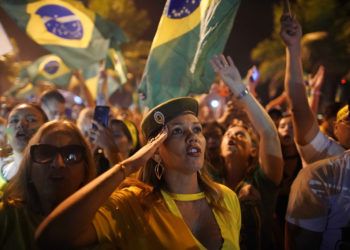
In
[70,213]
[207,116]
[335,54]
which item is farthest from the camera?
[335,54]

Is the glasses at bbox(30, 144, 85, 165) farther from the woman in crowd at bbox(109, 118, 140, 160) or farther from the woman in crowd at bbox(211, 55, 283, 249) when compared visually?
the woman in crowd at bbox(109, 118, 140, 160)

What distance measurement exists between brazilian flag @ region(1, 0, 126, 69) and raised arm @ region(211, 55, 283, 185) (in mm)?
3582

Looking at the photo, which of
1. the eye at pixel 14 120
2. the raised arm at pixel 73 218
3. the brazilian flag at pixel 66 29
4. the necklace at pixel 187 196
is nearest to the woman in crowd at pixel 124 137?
the eye at pixel 14 120

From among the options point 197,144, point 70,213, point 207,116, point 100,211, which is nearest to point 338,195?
point 197,144

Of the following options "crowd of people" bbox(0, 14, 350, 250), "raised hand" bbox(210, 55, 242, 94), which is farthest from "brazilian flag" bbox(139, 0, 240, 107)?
"crowd of people" bbox(0, 14, 350, 250)

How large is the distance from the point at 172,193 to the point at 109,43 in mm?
4637

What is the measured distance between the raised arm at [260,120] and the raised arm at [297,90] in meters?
0.31

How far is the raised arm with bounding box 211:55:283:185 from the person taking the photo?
10.6 feet

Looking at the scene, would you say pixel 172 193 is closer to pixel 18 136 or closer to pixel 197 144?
pixel 197 144

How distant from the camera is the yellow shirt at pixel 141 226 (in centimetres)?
228

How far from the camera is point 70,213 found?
1984 millimetres

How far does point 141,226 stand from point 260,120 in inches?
56.9

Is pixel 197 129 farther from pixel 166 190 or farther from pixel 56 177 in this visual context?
pixel 56 177

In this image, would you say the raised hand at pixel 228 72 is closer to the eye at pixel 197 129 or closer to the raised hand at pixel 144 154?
the eye at pixel 197 129
